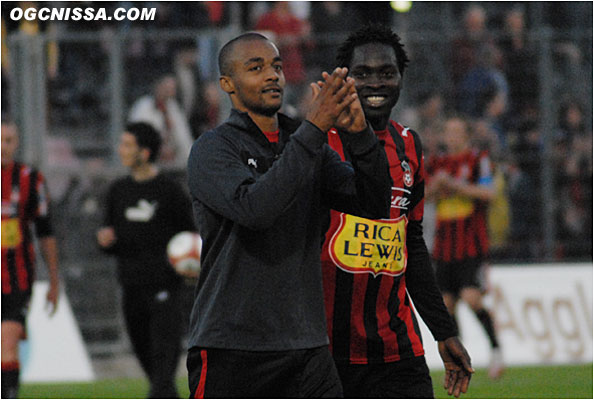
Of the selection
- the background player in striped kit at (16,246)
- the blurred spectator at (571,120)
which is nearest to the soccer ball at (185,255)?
the background player in striped kit at (16,246)

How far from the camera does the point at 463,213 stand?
38.8 ft

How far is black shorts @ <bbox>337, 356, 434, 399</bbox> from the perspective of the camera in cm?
512

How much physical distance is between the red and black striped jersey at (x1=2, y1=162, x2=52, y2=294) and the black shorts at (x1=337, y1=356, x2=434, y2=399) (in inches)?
175

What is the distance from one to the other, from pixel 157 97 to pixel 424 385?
29.5ft

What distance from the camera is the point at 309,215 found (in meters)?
4.35

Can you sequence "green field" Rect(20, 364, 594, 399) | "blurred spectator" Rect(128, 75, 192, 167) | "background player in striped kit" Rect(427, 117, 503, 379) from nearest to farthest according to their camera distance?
"green field" Rect(20, 364, 594, 399)
"background player in striped kit" Rect(427, 117, 503, 379)
"blurred spectator" Rect(128, 75, 192, 167)

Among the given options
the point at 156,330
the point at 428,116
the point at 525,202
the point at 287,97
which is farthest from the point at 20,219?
the point at 525,202

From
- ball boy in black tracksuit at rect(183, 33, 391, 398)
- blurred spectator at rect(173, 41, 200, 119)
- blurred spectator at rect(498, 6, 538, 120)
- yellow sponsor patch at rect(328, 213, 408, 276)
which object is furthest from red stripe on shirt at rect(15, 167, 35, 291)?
blurred spectator at rect(498, 6, 538, 120)

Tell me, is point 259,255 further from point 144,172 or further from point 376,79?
point 144,172

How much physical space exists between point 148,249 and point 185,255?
532mm

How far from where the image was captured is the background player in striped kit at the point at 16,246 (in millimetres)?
8750

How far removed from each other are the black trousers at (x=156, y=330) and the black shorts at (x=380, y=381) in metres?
4.04

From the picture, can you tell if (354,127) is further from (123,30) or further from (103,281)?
(123,30)

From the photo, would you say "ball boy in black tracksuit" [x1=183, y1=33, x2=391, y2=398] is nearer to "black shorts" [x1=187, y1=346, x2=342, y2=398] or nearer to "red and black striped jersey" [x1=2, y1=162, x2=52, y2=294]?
"black shorts" [x1=187, y1=346, x2=342, y2=398]
